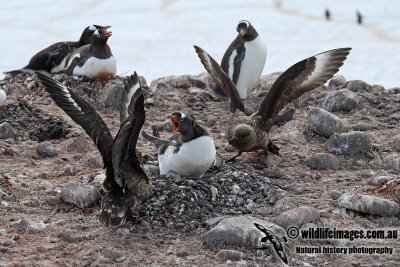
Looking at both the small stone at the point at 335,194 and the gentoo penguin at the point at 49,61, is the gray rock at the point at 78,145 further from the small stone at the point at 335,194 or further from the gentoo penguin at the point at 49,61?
the small stone at the point at 335,194

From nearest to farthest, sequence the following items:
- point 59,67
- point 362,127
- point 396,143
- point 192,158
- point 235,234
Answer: point 235,234 < point 192,158 < point 396,143 < point 362,127 < point 59,67

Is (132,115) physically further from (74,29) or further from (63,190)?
(74,29)

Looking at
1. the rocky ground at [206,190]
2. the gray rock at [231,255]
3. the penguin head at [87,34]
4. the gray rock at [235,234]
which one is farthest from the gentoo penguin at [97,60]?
the gray rock at [231,255]

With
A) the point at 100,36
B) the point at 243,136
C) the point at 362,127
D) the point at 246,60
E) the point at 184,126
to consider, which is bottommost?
the point at 362,127

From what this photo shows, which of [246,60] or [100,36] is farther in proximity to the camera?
[246,60]

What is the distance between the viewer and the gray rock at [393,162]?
15.8 ft

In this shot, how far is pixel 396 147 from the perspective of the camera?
5.28 m

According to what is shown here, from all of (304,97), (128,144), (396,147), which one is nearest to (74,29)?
(304,97)

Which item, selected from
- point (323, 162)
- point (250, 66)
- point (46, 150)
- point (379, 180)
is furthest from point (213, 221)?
point (250, 66)

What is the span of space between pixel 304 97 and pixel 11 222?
3.94 meters

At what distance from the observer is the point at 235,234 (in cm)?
342

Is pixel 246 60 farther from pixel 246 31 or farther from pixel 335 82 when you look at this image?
pixel 335 82

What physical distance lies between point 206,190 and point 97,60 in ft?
9.45

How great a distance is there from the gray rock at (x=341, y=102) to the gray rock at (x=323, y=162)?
1.46m
